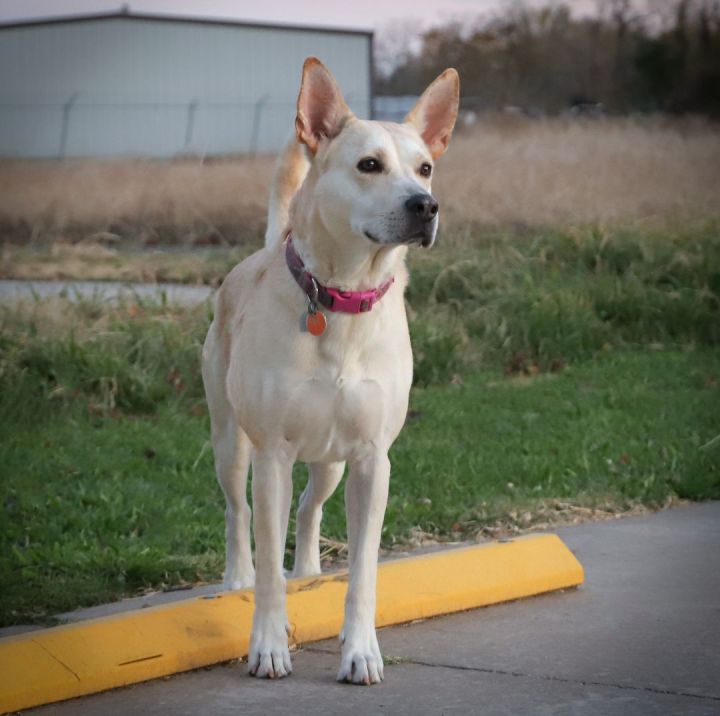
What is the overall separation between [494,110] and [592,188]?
2815mm

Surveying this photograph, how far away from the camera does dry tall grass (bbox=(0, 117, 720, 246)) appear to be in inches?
441

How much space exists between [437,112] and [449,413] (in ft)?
12.7

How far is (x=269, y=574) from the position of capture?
4.04 m

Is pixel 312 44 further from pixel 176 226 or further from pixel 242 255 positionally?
pixel 242 255

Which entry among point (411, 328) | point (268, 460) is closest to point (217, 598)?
point (268, 460)

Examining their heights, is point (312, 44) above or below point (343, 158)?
below

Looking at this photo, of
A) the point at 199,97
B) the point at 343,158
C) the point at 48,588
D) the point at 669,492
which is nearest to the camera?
the point at 343,158

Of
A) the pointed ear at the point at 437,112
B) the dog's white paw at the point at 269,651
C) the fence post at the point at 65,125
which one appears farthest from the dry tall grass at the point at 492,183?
the dog's white paw at the point at 269,651

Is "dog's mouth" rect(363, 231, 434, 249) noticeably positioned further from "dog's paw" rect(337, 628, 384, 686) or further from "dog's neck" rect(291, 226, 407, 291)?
"dog's paw" rect(337, 628, 384, 686)

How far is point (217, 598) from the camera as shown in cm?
431

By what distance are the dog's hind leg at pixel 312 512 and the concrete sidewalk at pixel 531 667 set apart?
1.77 ft

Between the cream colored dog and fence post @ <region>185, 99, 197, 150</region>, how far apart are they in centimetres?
1162

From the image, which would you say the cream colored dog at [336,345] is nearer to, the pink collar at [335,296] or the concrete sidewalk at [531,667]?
the pink collar at [335,296]

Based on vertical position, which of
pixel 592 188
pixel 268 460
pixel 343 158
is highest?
pixel 343 158
